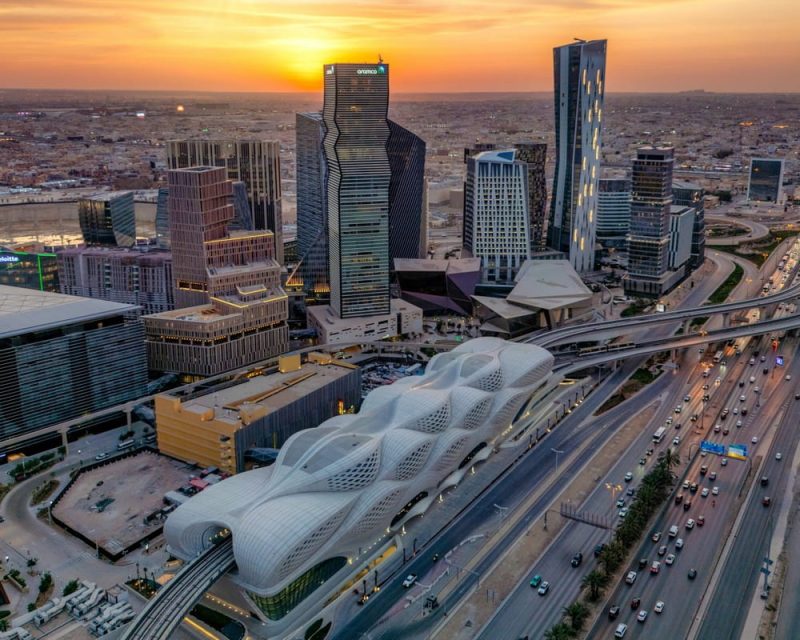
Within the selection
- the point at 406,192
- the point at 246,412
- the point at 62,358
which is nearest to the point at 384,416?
the point at 246,412

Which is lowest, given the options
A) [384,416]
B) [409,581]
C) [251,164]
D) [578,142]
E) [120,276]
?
[409,581]

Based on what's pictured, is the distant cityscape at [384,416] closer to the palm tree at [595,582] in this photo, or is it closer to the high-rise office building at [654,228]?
the palm tree at [595,582]

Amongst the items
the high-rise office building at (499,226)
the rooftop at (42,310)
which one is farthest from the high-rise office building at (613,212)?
the rooftop at (42,310)

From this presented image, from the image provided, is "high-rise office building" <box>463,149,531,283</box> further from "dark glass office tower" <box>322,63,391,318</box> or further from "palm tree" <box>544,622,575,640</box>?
"palm tree" <box>544,622,575,640</box>

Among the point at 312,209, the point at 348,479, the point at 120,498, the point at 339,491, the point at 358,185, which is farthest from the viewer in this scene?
the point at 312,209

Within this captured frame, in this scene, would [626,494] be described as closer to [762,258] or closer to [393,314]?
[393,314]

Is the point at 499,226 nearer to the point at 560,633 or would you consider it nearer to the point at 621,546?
the point at 621,546

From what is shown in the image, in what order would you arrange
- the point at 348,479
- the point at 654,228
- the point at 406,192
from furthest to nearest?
1. the point at 406,192
2. the point at 654,228
3. the point at 348,479

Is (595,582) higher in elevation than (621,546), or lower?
lower
